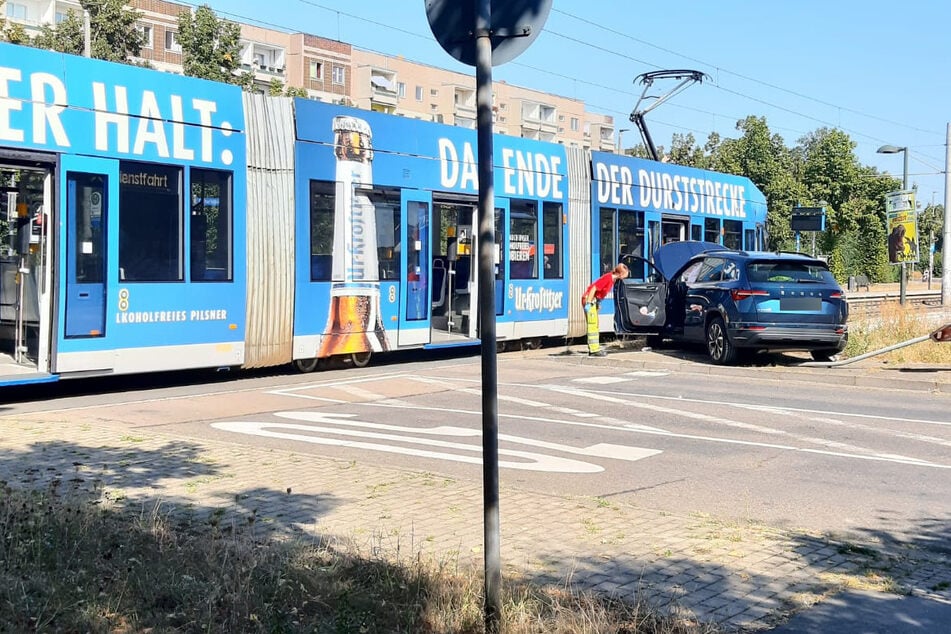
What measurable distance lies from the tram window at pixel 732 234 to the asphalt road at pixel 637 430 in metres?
11.8

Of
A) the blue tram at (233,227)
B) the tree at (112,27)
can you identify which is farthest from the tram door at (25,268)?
the tree at (112,27)

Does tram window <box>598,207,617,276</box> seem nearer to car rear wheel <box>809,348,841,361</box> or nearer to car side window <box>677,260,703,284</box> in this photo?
car side window <box>677,260,703,284</box>

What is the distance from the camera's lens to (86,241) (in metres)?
12.3

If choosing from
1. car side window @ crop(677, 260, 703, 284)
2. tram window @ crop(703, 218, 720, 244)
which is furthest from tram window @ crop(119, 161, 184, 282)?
tram window @ crop(703, 218, 720, 244)

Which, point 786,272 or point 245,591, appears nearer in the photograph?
point 245,591

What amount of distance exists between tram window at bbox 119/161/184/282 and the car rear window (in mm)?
8928

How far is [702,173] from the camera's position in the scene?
1056 inches

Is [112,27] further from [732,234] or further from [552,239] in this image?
[552,239]

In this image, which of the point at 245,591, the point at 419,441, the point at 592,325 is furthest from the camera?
the point at 592,325

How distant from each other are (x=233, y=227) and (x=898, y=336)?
1209cm

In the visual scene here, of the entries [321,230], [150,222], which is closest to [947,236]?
[321,230]

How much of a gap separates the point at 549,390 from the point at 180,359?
4908mm

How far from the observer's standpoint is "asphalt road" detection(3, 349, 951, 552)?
7703 mm

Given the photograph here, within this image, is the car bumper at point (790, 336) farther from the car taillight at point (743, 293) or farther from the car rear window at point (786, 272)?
the car rear window at point (786, 272)
